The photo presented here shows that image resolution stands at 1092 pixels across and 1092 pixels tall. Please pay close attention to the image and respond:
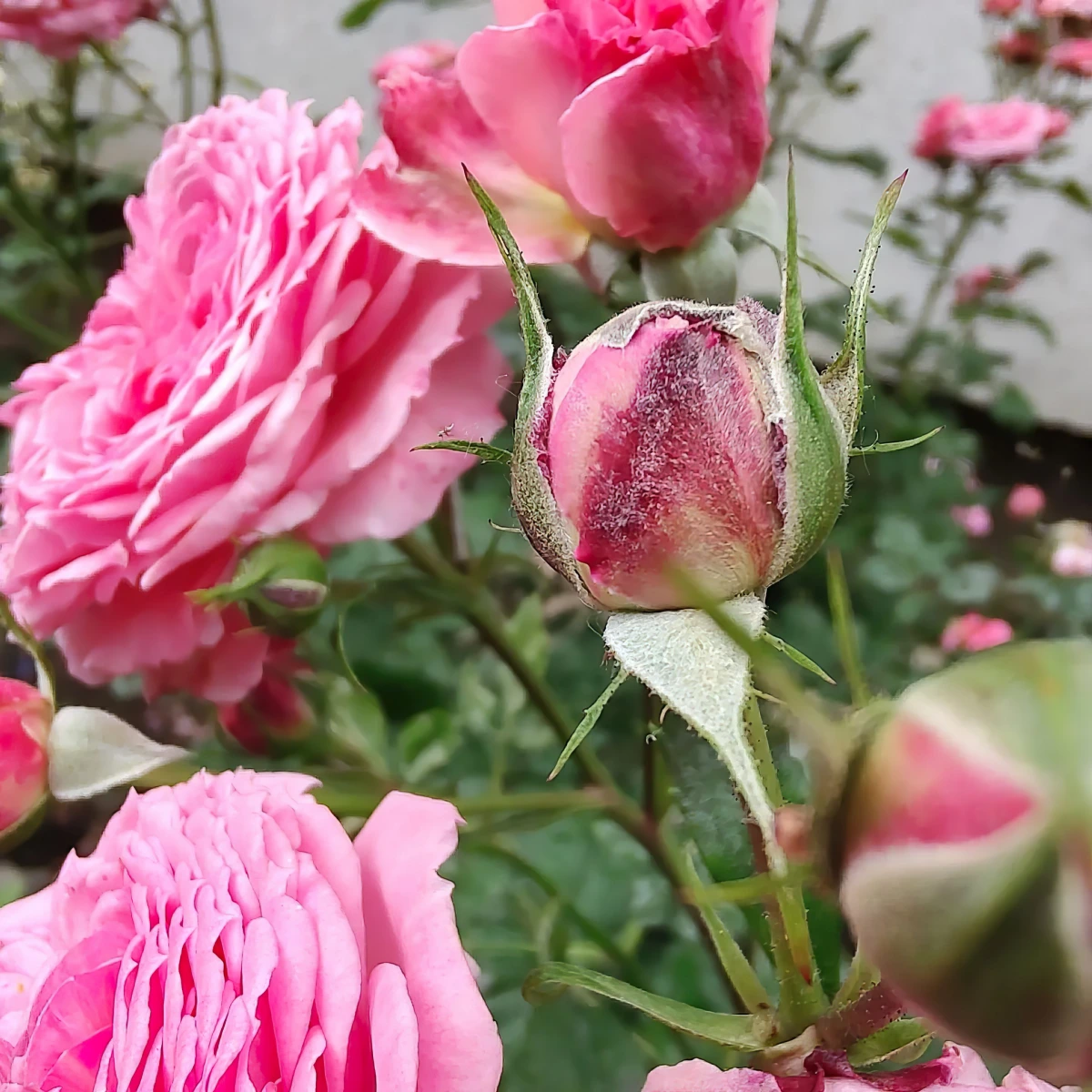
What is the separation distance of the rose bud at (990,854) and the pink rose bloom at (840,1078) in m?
0.06

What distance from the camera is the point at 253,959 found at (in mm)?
200

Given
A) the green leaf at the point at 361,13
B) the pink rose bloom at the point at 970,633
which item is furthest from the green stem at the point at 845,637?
the pink rose bloom at the point at 970,633

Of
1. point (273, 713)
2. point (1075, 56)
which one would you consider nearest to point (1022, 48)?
A: point (1075, 56)

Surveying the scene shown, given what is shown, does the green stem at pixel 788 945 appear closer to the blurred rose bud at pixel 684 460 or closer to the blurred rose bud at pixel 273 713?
the blurred rose bud at pixel 684 460

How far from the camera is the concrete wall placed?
1138mm

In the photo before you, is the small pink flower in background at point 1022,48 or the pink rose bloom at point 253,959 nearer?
the pink rose bloom at point 253,959

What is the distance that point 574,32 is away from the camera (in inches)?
9.3

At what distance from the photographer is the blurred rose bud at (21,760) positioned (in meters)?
0.28

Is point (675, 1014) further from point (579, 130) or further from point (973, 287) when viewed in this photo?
point (973, 287)

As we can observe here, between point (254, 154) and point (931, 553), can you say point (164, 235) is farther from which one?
point (931, 553)

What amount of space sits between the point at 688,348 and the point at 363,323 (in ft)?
0.42

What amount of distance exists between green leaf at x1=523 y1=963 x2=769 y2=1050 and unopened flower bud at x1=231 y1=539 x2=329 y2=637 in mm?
125

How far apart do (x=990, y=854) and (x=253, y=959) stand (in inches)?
5.9

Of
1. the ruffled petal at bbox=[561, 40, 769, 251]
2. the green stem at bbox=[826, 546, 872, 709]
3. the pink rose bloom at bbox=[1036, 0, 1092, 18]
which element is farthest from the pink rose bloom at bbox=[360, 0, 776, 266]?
the pink rose bloom at bbox=[1036, 0, 1092, 18]
